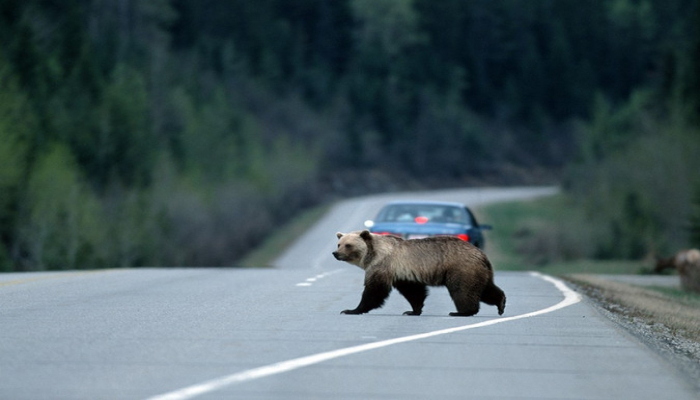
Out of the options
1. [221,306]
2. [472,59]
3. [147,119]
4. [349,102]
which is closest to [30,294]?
[221,306]

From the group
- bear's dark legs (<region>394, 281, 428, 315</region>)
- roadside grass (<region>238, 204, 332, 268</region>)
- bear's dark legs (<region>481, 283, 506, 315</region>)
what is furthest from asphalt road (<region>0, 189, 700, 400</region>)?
roadside grass (<region>238, 204, 332, 268</region>)

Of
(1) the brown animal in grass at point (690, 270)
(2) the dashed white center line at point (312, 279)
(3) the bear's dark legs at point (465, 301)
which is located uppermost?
(3) the bear's dark legs at point (465, 301)

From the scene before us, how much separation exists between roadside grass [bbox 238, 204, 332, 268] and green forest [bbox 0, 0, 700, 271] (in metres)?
1.09

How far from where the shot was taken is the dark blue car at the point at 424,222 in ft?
81.7

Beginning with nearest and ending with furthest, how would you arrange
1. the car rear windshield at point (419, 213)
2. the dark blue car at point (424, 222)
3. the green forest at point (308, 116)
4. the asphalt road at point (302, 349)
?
1. the asphalt road at point (302, 349)
2. the dark blue car at point (424, 222)
3. the car rear windshield at point (419, 213)
4. the green forest at point (308, 116)

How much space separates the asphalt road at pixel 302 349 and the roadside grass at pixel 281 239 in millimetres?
38966

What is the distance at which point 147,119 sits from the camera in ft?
278

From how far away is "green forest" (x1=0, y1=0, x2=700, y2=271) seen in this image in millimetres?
62750

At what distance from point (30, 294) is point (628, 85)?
15524cm

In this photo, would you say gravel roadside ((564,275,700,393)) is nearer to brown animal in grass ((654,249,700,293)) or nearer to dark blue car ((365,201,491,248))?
dark blue car ((365,201,491,248))

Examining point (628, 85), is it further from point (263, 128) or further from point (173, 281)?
point (173, 281)

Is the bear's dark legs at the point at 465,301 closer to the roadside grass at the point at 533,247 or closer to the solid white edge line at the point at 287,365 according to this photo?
the solid white edge line at the point at 287,365

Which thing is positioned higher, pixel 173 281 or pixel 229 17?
pixel 229 17

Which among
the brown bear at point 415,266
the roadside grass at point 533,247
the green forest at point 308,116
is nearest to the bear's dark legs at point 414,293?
the brown bear at point 415,266
